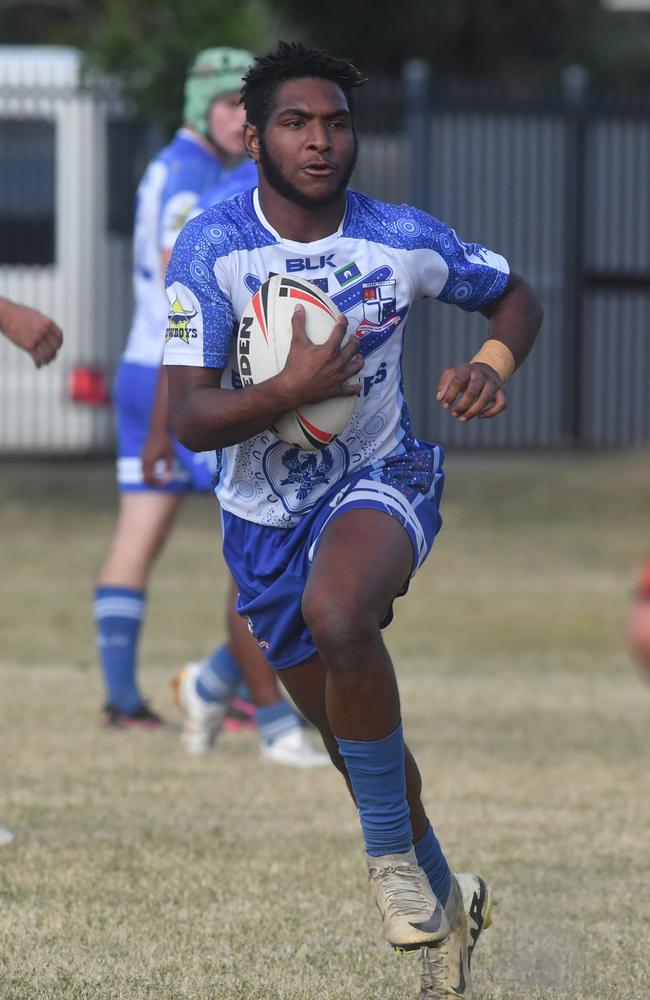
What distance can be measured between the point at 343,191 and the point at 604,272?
15101 millimetres

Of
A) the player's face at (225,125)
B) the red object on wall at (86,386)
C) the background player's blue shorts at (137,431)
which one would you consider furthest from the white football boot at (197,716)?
the red object on wall at (86,386)

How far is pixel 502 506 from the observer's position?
14.9 m

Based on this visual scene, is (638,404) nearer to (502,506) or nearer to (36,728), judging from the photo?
(502,506)

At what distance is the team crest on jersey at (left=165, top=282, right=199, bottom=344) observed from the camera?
3990 millimetres

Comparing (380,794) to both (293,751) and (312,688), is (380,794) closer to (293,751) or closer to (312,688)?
(312,688)

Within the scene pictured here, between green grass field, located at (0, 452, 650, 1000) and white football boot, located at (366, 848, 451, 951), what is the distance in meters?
0.38

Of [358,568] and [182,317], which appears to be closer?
[358,568]

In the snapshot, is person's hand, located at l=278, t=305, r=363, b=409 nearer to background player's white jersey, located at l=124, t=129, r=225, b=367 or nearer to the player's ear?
the player's ear

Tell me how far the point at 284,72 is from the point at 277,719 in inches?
121

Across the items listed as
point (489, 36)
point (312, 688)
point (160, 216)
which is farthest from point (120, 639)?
point (489, 36)

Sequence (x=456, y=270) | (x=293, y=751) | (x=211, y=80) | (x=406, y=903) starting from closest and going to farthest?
(x=406, y=903)
(x=456, y=270)
(x=293, y=751)
(x=211, y=80)

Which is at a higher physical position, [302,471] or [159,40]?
[159,40]

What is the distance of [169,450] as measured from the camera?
22.7 ft

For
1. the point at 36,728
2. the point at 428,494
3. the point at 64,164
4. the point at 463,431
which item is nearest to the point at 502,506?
the point at 463,431
